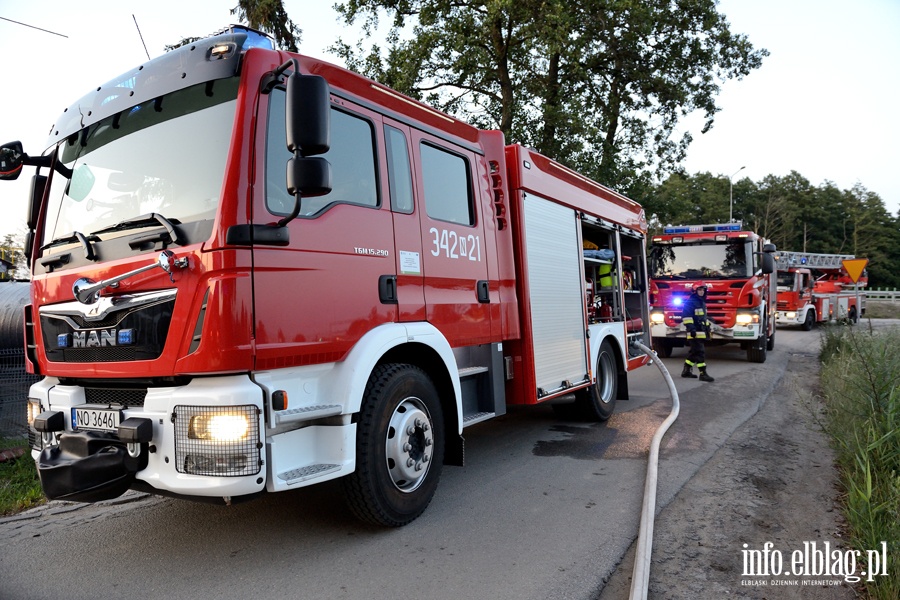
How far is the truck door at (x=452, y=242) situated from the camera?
13.7 ft

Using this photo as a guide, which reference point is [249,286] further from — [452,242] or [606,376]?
[606,376]

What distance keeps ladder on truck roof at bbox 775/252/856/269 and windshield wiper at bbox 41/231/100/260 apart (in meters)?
18.4

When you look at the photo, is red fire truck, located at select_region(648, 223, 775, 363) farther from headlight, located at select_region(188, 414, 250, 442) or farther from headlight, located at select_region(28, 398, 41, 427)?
headlight, located at select_region(28, 398, 41, 427)

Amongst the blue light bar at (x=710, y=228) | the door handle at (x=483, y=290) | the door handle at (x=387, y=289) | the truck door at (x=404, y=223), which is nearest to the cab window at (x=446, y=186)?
the truck door at (x=404, y=223)

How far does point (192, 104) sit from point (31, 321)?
192 cm

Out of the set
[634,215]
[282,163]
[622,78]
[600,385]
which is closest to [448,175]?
[282,163]

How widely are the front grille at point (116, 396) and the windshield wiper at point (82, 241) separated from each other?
0.73 metres

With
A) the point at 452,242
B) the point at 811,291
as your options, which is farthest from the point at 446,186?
the point at 811,291

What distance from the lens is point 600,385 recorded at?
6.97 meters

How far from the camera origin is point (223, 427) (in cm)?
285

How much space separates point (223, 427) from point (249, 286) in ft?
2.18

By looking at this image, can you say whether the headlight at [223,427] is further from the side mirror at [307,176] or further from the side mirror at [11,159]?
the side mirror at [11,159]

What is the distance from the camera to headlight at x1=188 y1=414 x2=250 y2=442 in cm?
284

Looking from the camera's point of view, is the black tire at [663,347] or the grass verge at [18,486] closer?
the grass verge at [18,486]
